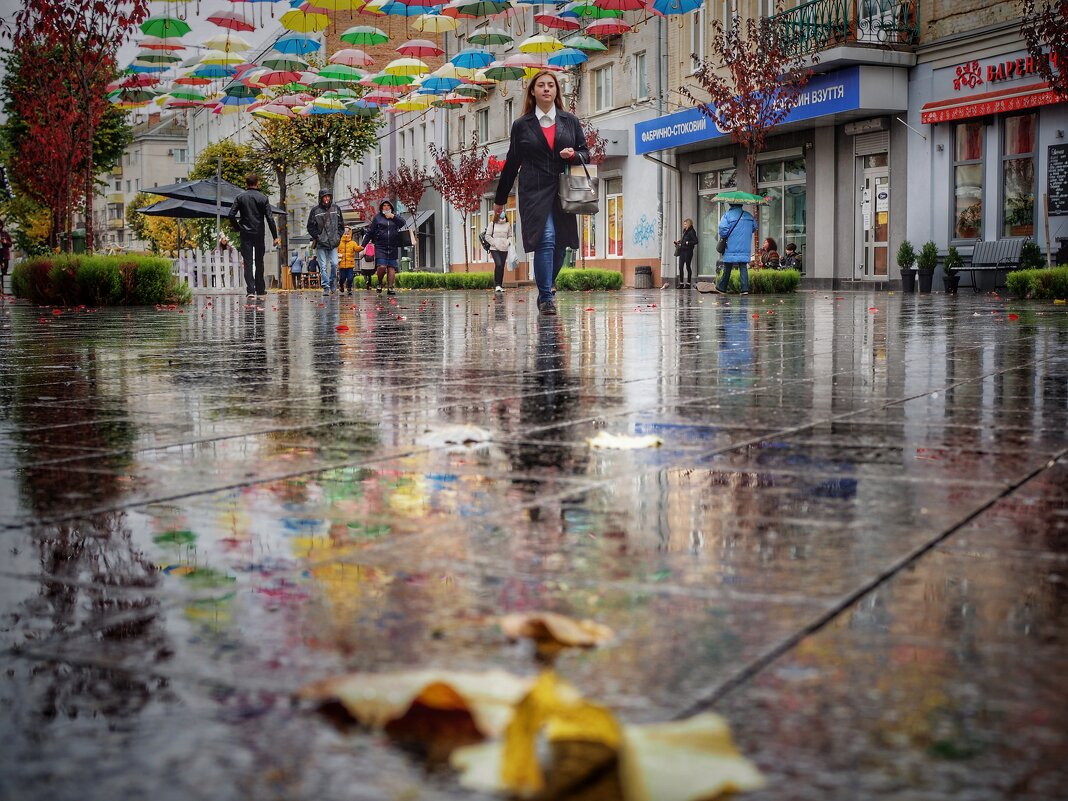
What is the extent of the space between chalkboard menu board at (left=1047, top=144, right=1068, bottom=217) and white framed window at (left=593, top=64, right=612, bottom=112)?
20724 millimetres

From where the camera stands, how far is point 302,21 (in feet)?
92.3

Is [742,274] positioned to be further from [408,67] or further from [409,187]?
[409,187]

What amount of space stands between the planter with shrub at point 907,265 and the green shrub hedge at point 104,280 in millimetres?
14806

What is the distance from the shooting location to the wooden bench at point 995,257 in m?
25.1

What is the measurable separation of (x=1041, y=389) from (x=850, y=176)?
2622 cm

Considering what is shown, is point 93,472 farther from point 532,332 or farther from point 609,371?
point 532,332

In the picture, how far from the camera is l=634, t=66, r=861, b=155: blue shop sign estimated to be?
2880 centimetres

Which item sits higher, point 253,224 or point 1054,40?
point 1054,40

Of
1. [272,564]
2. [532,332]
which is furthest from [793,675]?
[532,332]

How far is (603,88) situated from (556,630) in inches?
1725

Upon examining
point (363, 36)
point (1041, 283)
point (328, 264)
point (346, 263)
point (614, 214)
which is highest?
point (363, 36)

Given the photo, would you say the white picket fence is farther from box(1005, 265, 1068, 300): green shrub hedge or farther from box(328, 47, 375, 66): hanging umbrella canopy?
box(1005, 265, 1068, 300): green shrub hedge

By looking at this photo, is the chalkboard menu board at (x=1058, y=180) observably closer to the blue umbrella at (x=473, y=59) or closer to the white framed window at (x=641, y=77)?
the blue umbrella at (x=473, y=59)

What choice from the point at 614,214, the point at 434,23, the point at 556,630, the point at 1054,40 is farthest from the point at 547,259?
the point at 614,214
